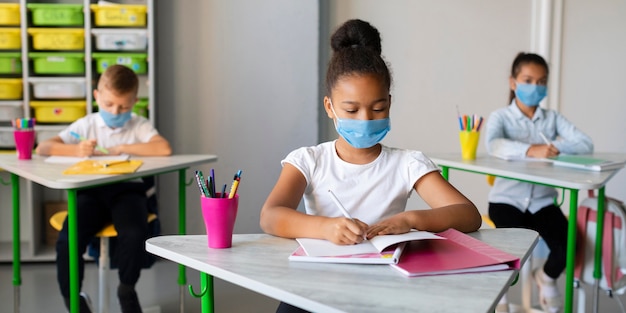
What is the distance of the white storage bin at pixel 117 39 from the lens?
3.85 meters

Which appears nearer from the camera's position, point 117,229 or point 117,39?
point 117,229

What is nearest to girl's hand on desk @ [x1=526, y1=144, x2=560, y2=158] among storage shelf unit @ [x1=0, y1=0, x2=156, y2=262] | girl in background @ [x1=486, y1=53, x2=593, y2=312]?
girl in background @ [x1=486, y1=53, x2=593, y2=312]

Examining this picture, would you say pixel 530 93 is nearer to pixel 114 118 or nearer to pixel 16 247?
pixel 114 118

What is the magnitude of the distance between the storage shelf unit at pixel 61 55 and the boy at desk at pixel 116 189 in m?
0.71

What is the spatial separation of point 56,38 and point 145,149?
3.77ft

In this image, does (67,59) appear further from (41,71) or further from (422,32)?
(422,32)

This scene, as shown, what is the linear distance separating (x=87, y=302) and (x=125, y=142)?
2.36ft

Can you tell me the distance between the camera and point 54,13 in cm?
381

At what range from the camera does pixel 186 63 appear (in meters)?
4.18

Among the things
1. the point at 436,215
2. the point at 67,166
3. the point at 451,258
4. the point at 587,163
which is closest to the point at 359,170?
the point at 436,215

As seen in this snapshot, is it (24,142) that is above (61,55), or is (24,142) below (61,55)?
below

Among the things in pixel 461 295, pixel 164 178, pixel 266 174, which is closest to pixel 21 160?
pixel 164 178

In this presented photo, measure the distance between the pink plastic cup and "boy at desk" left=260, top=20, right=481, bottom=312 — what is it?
156 cm

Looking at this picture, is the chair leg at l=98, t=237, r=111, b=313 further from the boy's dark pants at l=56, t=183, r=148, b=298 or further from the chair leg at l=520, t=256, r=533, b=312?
the chair leg at l=520, t=256, r=533, b=312
